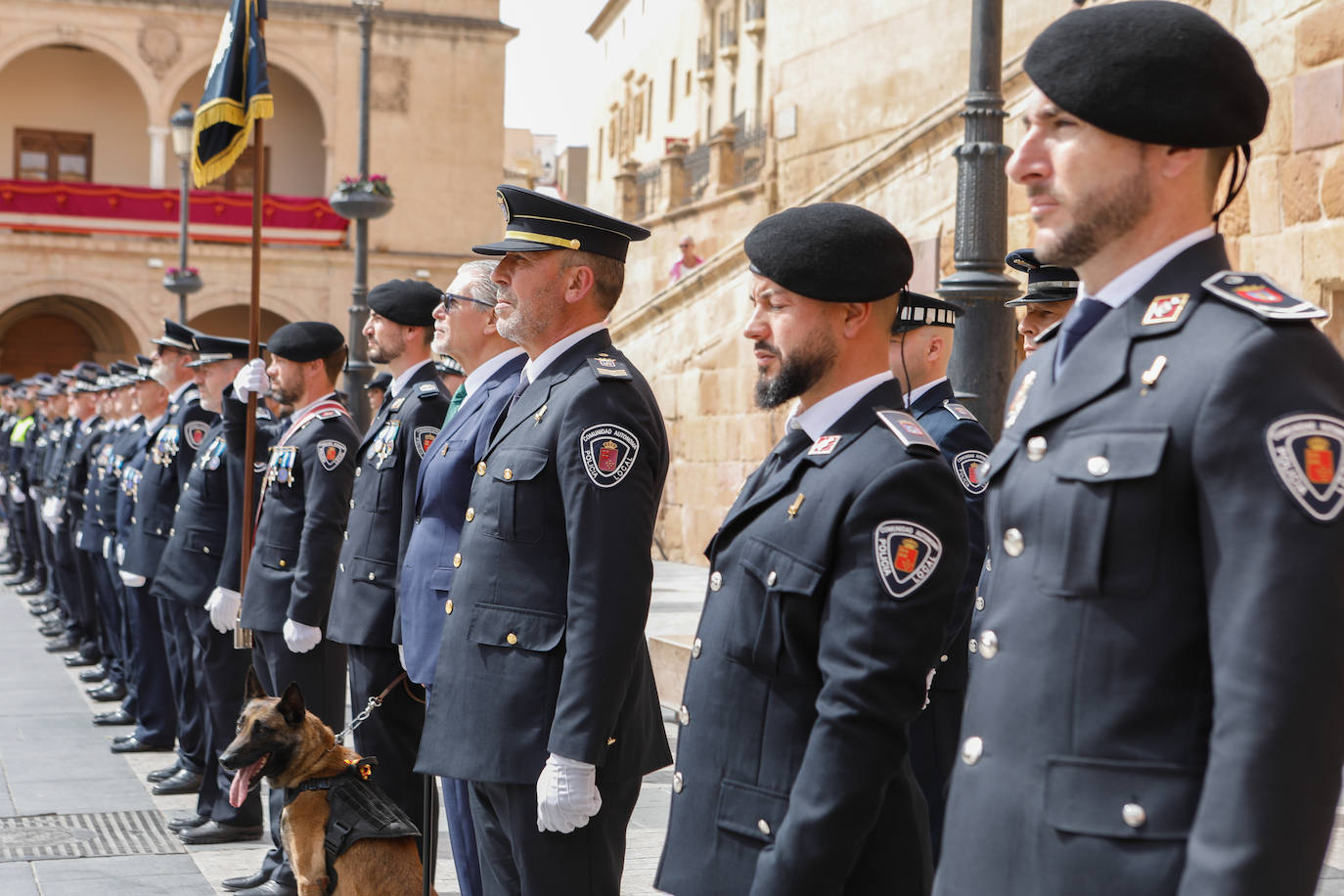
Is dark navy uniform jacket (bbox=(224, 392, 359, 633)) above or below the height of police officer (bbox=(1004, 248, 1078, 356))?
below

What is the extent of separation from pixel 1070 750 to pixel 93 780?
7040 mm

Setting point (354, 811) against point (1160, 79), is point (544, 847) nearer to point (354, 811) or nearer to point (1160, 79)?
point (354, 811)

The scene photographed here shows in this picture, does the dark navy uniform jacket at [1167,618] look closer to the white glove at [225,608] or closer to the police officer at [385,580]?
the police officer at [385,580]

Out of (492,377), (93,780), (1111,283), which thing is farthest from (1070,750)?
(93,780)

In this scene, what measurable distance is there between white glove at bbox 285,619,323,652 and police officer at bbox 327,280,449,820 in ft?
1.20

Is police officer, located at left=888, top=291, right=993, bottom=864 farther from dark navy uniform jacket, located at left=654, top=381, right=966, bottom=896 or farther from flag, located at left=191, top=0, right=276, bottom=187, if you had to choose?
flag, located at left=191, top=0, right=276, bottom=187

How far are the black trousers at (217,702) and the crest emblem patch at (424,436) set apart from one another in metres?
1.87

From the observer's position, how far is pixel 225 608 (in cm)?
685

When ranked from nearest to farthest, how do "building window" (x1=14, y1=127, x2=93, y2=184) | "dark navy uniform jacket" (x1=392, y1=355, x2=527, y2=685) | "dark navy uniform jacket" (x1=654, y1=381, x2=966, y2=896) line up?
"dark navy uniform jacket" (x1=654, y1=381, x2=966, y2=896) → "dark navy uniform jacket" (x1=392, y1=355, x2=527, y2=685) → "building window" (x1=14, y1=127, x2=93, y2=184)

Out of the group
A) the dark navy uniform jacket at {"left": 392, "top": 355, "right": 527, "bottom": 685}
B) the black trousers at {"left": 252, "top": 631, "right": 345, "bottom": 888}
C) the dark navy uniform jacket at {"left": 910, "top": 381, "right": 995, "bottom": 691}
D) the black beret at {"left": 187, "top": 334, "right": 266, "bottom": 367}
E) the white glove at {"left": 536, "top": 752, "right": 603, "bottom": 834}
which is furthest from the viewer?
the black beret at {"left": 187, "top": 334, "right": 266, "bottom": 367}

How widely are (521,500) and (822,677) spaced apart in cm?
129

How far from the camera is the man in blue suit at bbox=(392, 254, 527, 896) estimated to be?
4348mm

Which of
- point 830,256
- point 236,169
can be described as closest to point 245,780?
point 830,256

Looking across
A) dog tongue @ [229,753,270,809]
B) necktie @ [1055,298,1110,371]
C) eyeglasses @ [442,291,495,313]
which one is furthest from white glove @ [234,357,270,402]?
necktie @ [1055,298,1110,371]
